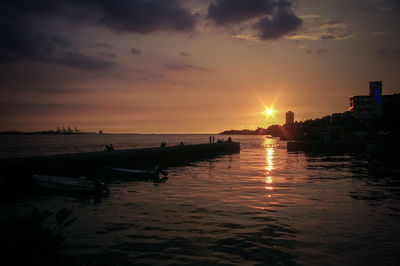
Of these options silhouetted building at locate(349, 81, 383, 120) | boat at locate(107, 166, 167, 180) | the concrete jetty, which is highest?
silhouetted building at locate(349, 81, 383, 120)

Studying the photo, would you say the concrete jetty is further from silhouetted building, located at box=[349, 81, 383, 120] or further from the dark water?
silhouetted building, located at box=[349, 81, 383, 120]

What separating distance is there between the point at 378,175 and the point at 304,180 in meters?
11.2

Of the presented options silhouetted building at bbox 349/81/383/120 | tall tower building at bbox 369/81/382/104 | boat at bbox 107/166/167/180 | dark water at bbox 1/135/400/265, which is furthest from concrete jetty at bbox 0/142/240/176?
tall tower building at bbox 369/81/382/104

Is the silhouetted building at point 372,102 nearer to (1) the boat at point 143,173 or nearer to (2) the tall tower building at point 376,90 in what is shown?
(2) the tall tower building at point 376,90

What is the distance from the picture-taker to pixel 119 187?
91.7ft

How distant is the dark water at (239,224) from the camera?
1170 cm

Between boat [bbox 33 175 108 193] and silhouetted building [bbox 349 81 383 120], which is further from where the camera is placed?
silhouetted building [bbox 349 81 383 120]

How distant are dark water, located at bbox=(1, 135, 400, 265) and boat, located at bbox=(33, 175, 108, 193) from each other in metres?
1.34

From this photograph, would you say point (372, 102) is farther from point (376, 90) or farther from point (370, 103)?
point (376, 90)

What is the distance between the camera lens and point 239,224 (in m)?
15.5

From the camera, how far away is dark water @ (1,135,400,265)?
11695mm

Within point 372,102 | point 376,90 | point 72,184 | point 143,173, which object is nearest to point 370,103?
point 372,102

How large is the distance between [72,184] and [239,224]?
617 inches

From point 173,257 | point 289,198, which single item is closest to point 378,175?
point 289,198
